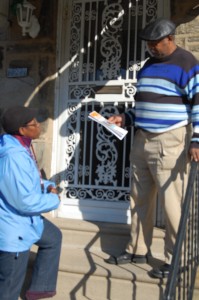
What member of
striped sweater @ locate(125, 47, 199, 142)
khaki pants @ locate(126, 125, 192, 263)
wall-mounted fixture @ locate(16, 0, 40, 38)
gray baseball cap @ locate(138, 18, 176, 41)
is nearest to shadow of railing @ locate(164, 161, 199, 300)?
khaki pants @ locate(126, 125, 192, 263)

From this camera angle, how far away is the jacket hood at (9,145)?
10.0 feet

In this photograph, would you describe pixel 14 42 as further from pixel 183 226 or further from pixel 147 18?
pixel 183 226

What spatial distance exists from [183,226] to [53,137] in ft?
9.44

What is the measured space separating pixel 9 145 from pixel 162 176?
120 centimetres

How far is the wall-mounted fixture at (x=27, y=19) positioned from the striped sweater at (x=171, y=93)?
1921 mm

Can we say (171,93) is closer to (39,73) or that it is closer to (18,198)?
(18,198)

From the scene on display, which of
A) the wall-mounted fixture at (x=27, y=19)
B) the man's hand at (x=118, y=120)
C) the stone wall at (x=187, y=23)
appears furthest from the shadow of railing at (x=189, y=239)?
the wall-mounted fixture at (x=27, y=19)

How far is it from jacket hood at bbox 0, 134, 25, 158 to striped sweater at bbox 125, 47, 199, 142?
1.06m

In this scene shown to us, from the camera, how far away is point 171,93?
3.52 metres

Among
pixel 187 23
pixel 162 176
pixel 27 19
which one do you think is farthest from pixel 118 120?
pixel 27 19

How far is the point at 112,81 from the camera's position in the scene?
5051 millimetres

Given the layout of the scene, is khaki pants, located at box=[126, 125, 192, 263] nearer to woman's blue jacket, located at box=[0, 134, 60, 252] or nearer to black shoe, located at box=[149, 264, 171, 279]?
black shoe, located at box=[149, 264, 171, 279]

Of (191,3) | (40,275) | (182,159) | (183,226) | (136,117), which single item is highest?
(191,3)

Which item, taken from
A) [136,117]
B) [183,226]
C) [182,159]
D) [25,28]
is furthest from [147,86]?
[25,28]
